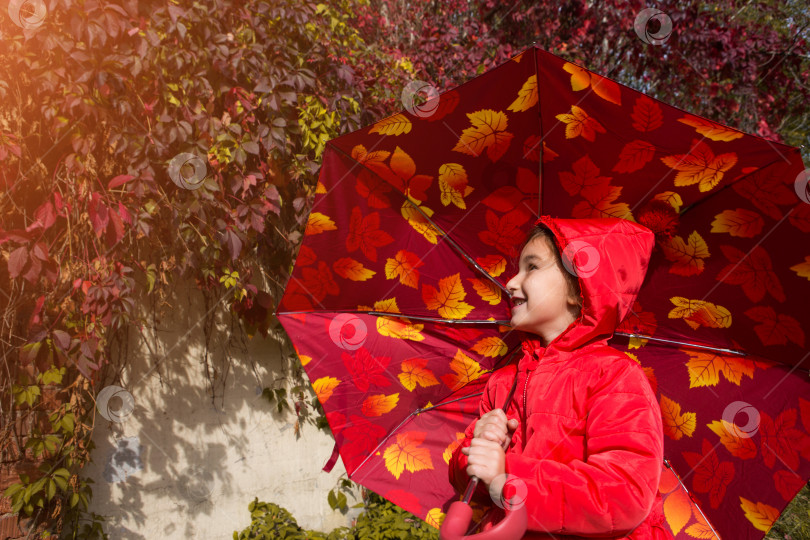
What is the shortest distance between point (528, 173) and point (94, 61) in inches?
68.9

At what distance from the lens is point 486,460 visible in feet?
4.09

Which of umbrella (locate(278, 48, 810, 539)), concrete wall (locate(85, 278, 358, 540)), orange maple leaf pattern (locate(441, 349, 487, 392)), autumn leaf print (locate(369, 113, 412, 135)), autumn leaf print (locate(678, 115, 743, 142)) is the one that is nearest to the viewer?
autumn leaf print (locate(678, 115, 743, 142))

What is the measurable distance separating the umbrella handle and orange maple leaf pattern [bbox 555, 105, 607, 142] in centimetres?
91

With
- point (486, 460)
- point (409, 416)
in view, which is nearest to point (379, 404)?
point (409, 416)

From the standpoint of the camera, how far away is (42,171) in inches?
86.9

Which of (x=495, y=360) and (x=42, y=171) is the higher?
(x=495, y=360)

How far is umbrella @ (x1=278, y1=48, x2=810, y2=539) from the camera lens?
4.30ft

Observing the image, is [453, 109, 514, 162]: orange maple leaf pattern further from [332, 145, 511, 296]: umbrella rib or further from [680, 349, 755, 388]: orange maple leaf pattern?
[680, 349, 755, 388]: orange maple leaf pattern

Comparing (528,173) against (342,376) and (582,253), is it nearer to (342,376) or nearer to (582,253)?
(582,253)

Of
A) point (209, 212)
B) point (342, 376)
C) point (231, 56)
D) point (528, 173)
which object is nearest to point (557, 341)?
point (528, 173)

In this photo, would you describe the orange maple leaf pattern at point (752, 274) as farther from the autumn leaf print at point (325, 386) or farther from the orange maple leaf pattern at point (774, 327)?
the autumn leaf print at point (325, 386)

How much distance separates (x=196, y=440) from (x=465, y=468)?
1895mm

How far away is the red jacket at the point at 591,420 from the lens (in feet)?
3.68

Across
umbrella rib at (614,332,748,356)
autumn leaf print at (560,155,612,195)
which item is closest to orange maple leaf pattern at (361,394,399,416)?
umbrella rib at (614,332,748,356)
